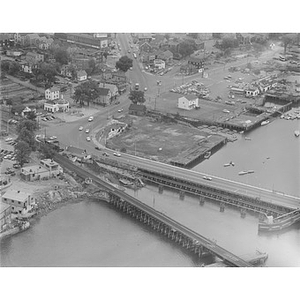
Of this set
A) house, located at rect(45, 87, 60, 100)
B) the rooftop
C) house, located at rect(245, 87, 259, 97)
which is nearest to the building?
house, located at rect(45, 87, 60, 100)

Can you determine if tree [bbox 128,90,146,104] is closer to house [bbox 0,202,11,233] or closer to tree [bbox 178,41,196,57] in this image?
tree [bbox 178,41,196,57]

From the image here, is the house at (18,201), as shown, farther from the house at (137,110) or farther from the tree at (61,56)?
the tree at (61,56)

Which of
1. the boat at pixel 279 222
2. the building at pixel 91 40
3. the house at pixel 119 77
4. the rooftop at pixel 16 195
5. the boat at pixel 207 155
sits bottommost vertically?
the boat at pixel 279 222

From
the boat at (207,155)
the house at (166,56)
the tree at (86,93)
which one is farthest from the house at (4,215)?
the house at (166,56)

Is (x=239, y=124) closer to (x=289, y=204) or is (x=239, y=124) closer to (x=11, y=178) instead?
(x=289, y=204)

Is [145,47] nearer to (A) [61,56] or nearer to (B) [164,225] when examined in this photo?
(A) [61,56]

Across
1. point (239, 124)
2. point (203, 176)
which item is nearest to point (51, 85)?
point (239, 124)
